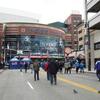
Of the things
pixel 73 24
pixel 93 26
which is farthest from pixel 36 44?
pixel 93 26

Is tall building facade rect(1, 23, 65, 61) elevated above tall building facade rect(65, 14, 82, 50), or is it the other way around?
tall building facade rect(65, 14, 82, 50)

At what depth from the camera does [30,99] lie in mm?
15492

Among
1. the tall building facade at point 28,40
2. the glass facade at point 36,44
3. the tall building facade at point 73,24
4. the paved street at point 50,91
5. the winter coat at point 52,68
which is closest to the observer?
the paved street at point 50,91

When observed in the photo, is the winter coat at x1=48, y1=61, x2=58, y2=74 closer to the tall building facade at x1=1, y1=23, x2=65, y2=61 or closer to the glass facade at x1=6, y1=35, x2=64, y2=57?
the tall building facade at x1=1, y1=23, x2=65, y2=61

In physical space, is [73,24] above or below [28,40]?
above

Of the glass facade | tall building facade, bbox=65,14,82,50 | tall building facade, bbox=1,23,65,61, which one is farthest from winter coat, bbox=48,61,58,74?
tall building facade, bbox=65,14,82,50

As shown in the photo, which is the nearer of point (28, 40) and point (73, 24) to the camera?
point (28, 40)

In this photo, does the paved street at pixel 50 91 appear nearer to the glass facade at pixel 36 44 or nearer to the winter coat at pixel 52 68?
the winter coat at pixel 52 68

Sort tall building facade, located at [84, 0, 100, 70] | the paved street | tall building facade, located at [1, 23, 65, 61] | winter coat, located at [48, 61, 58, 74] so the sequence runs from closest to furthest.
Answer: the paved street < winter coat, located at [48, 61, 58, 74] < tall building facade, located at [84, 0, 100, 70] < tall building facade, located at [1, 23, 65, 61]

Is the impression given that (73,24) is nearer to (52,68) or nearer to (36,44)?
(36,44)

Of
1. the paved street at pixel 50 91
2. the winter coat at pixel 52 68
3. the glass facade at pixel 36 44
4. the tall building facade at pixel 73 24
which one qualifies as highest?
the tall building facade at pixel 73 24

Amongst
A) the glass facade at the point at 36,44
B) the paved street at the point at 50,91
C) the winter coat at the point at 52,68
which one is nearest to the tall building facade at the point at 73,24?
the glass facade at the point at 36,44

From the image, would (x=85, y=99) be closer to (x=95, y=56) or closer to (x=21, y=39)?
(x=95, y=56)

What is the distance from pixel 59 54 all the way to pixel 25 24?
22005 millimetres
